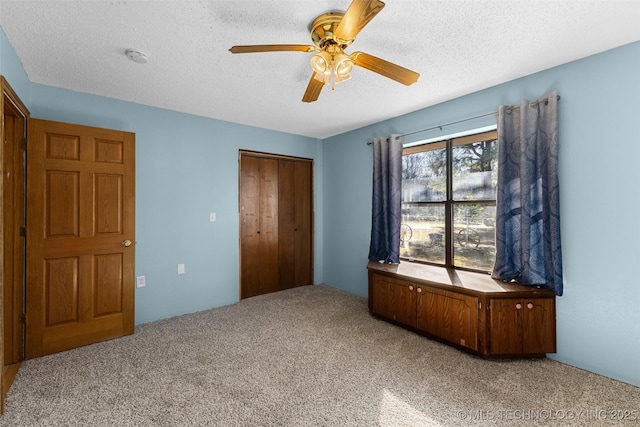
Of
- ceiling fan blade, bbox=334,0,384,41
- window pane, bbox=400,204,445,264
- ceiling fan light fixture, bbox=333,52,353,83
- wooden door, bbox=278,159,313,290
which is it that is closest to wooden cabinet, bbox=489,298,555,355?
window pane, bbox=400,204,445,264

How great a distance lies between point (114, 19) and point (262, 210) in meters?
2.74

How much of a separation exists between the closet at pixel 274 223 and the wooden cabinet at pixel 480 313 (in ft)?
6.73

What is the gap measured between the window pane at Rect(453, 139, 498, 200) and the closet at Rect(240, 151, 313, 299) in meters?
→ 2.30

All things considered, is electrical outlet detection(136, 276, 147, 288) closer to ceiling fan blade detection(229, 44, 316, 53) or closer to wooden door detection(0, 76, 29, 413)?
wooden door detection(0, 76, 29, 413)

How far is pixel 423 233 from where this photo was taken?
11.5 feet

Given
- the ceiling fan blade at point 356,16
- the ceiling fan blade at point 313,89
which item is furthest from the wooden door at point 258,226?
the ceiling fan blade at point 356,16

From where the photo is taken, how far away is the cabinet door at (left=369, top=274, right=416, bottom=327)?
290 cm

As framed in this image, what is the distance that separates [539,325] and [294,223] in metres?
3.22

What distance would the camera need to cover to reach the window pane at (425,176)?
3306 mm

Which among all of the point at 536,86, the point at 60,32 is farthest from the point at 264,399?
the point at 536,86

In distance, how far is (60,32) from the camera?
1.89 meters

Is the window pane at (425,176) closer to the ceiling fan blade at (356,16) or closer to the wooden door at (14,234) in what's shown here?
the ceiling fan blade at (356,16)

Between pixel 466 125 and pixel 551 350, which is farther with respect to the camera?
pixel 466 125

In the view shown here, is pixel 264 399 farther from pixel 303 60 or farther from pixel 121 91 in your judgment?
pixel 121 91
